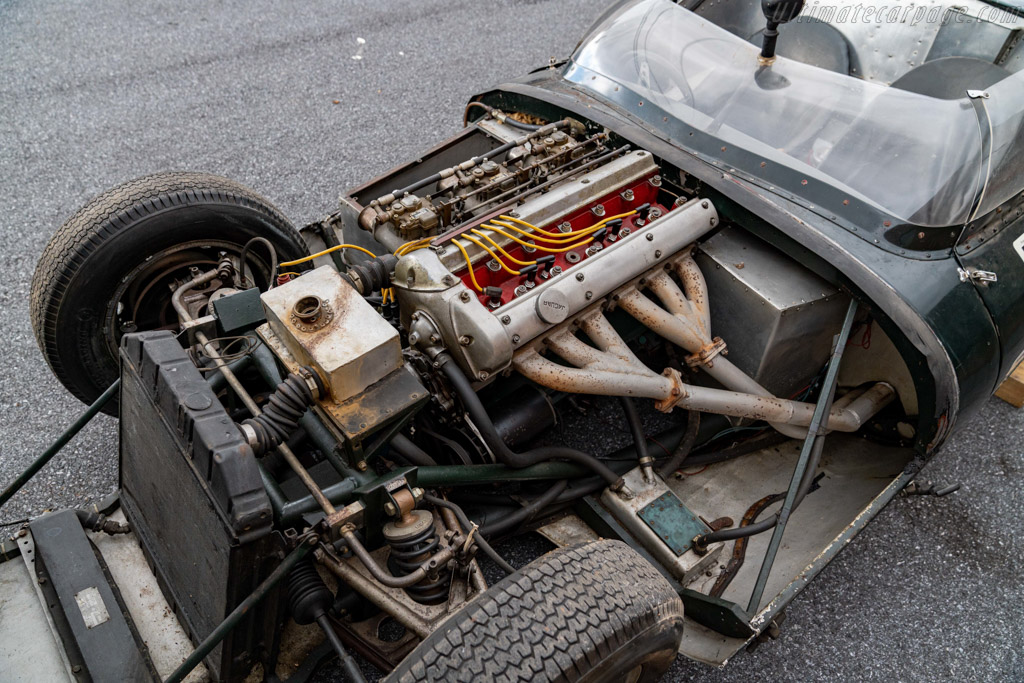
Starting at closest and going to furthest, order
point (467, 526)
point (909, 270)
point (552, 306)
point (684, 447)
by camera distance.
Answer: point (467, 526), point (552, 306), point (909, 270), point (684, 447)

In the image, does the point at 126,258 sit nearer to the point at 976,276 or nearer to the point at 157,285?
the point at 157,285

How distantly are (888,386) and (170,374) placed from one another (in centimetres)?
255

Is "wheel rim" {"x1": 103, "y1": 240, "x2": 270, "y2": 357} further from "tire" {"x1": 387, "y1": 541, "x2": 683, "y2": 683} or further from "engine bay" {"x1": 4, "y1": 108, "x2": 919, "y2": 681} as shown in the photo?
"tire" {"x1": 387, "y1": 541, "x2": 683, "y2": 683}

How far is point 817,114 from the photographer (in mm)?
2982

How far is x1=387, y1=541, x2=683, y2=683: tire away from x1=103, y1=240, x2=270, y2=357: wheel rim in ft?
5.45

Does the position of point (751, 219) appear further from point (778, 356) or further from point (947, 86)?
point (947, 86)

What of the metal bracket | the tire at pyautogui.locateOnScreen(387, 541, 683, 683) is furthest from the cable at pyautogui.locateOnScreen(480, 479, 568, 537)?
the metal bracket

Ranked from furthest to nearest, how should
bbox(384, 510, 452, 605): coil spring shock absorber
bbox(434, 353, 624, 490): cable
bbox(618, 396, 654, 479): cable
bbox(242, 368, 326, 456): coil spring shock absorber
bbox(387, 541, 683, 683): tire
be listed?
bbox(618, 396, 654, 479): cable, bbox(434, 353, 624, 490): cable, bbox(384, 510, 452, 605): coil spring shock absorber, bbox(242, 368, 326, 456): coil spring shock absorber, bbox(387, 541, 683, 683): tire

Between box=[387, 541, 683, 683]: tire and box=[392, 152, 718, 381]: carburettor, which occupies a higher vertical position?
box=[392, 152, 718, 381]: carburettor

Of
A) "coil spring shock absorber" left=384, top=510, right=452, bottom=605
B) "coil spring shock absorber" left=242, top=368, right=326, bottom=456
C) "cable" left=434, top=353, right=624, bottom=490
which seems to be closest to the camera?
"coil spring shock absorber" left=242, top=368, right=326, bottom=456

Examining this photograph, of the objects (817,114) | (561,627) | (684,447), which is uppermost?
(817,114)

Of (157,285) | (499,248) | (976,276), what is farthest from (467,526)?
(976,276)

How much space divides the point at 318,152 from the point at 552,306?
3.29m

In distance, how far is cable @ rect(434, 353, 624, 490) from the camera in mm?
2381
